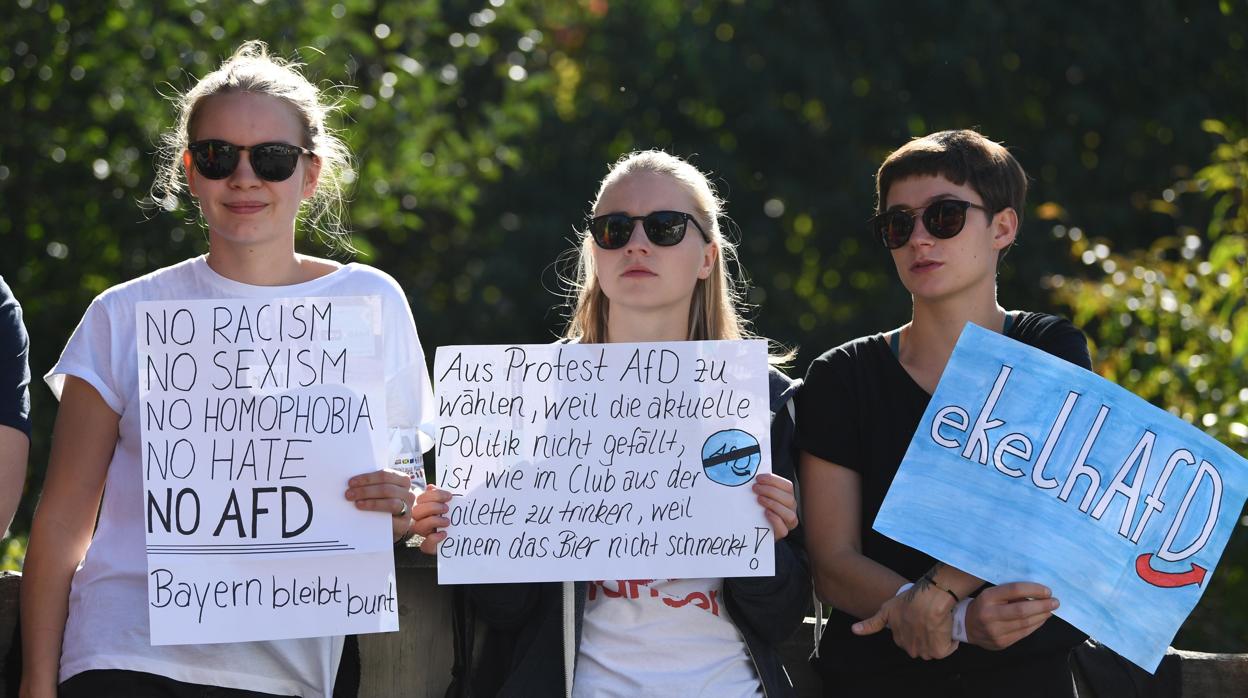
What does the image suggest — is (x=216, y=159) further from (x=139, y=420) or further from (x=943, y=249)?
(x=943, y=249)

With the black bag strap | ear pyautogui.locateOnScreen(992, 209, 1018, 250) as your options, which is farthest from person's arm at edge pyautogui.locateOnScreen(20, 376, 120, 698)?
ear pyautogui.locateOnScreen(992, 209, 1018, 250)

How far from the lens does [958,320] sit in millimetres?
3256

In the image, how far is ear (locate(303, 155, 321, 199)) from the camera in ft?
10.3

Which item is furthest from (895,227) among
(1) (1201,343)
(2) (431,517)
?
(1) (1201,343)

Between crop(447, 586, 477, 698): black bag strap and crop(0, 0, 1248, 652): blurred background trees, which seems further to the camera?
crop(0, 0, 1248, 652): blurred background trees

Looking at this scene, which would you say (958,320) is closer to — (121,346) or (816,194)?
(121,346)

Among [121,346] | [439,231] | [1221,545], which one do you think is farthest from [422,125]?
[1221,545]

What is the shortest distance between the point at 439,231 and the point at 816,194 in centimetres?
370

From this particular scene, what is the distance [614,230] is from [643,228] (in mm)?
64

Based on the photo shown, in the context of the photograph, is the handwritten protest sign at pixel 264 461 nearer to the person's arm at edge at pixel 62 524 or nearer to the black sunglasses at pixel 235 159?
the person's arm at edge at pixel 62 524

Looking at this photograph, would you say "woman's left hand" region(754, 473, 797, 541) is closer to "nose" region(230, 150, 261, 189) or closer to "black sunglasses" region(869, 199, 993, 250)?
"black sunglasses" region(869, 199, 993, 250)

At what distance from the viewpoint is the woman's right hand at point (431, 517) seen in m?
2.90

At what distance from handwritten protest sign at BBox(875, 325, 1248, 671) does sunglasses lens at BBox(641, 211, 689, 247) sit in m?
0.68

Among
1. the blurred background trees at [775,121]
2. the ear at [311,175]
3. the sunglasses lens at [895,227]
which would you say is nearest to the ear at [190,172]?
the ear at [311,175]
